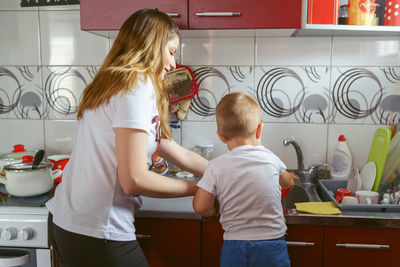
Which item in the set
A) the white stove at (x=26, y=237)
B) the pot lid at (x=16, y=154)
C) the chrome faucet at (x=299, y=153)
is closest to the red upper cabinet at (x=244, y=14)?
the chrome faucet at (x=299, y=153)

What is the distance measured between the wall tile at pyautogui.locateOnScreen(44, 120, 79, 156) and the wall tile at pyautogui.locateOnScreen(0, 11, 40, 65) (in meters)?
0.35

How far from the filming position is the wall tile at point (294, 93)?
75.7 inches

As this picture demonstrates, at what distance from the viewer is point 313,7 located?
1.55 meters

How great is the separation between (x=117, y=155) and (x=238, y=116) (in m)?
0.39

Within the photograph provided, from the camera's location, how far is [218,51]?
6.40ft

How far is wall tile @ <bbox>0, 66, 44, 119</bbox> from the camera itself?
2072 millimetres

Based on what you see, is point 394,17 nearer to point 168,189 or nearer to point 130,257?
point 168,189

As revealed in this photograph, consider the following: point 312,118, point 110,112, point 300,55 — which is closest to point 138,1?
point 110,112

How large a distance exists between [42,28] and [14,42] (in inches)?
7.0

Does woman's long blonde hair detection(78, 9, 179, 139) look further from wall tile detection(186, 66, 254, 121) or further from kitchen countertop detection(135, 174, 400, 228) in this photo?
wall tile detection(186, 66, 254, 121)

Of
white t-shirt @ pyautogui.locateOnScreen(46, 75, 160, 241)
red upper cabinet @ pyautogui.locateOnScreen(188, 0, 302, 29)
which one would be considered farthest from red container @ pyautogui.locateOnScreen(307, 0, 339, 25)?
white t-shirt @ pyautogui.locateOnScreen(46, 75, 160, 241)

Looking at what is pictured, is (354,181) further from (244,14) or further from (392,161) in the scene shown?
(244,14)

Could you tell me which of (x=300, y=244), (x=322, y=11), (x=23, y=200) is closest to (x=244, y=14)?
(x=322, y=11)

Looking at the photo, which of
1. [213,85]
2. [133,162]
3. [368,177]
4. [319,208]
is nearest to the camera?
[133,162]
